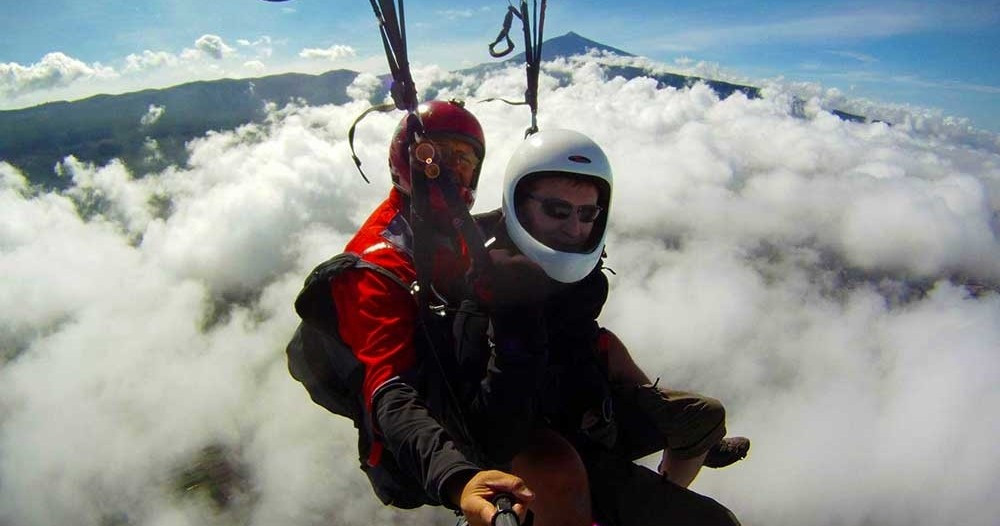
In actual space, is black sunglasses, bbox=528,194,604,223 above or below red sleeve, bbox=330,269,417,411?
above

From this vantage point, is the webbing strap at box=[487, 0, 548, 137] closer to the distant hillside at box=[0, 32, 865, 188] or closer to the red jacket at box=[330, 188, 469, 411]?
the red jacket at box=[330, 188, 469, 411]

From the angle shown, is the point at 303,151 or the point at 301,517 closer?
the point at 301,517

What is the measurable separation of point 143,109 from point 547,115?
5117 inches

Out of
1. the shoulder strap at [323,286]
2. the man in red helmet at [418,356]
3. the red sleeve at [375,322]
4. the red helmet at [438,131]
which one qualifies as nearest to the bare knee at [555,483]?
the man in red helmet at [418,356]

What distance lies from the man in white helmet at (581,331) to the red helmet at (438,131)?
0.22m

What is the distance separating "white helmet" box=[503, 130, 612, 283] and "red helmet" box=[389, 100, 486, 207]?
0.23 m

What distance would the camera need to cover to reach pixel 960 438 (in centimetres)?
8069

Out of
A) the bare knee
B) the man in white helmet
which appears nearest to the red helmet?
the man in white helmet

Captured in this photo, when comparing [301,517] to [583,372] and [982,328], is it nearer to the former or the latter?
[583,372]

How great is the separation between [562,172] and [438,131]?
540 millimetres

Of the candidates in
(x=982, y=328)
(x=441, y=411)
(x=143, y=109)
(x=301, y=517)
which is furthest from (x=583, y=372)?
(x=143, y=109)

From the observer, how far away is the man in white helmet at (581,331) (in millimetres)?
1756

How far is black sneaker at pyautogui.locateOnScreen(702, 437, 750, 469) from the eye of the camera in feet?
9.00

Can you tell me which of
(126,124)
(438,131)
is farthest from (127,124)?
(438,131)
